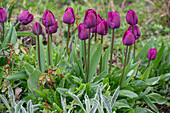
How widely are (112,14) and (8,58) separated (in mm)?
976

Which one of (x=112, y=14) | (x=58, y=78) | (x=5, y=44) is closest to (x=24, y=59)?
(x=5, y=44)

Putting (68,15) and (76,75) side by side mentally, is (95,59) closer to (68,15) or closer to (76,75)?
(76,75)

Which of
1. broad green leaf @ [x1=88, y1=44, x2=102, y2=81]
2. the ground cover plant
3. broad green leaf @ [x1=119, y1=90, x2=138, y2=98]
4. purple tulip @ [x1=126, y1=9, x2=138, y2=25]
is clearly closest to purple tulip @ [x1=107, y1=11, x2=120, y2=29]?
the ground cover plant

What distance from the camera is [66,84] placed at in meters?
1.78

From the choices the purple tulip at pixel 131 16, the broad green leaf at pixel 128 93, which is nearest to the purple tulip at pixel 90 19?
the purple tulip at pixel 131 16

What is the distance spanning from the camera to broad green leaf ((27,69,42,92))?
1653 mm

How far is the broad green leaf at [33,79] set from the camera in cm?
165

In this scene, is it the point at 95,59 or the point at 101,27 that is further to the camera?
the point at 95,59

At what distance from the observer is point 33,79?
1.68 meters

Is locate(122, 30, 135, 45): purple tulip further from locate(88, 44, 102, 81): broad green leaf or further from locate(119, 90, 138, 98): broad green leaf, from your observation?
locate(119, 90, 138, 98): broad green leaf

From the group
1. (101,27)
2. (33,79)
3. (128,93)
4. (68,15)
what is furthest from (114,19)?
(33,79)

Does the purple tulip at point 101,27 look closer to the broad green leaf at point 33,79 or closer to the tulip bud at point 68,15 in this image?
the tulip bud at point 68,15

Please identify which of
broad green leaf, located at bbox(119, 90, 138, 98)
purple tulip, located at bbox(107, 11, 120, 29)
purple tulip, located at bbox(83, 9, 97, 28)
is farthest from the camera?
broad green leaf, located at bbox(119, 90, 138, 98)

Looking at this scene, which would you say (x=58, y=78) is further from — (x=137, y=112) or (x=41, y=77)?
(x=137, y=112)
